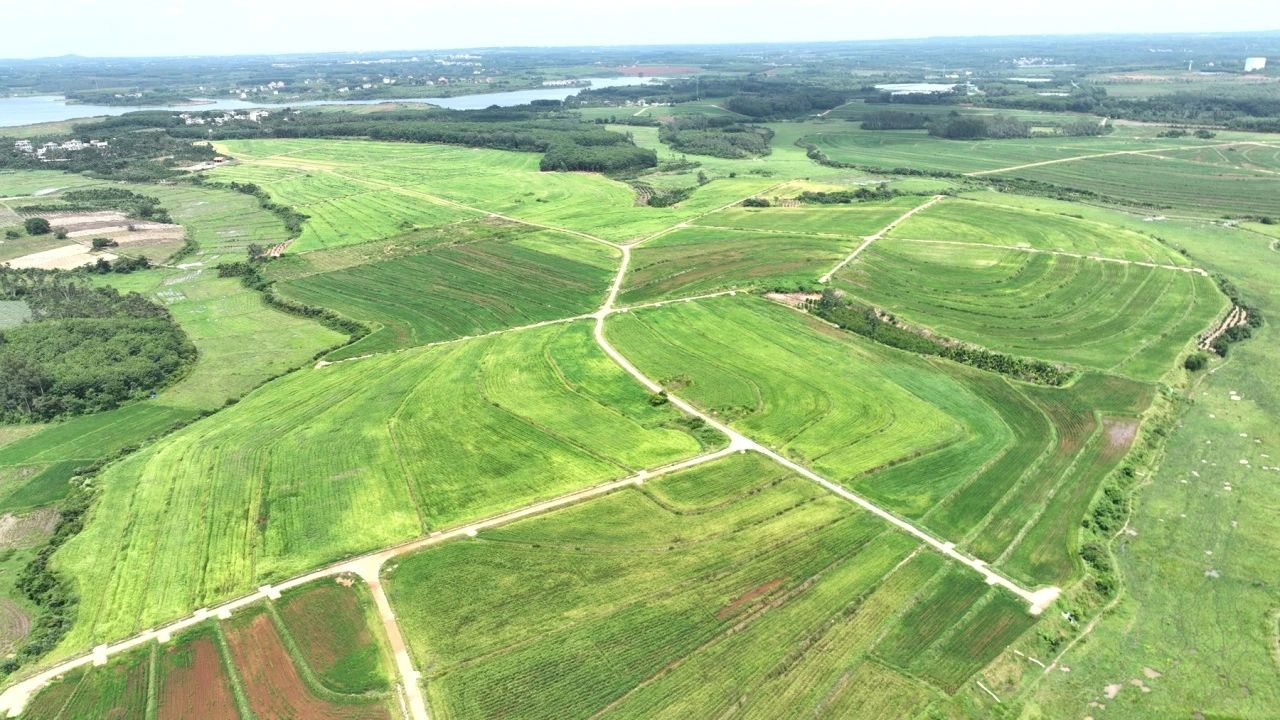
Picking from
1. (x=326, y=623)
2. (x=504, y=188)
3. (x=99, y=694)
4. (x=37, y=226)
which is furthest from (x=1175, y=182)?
(x=37, y=226)

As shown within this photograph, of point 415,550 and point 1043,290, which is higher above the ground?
point 1043,290

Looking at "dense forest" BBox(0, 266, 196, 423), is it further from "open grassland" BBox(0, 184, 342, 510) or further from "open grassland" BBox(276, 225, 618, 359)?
"open grassland" BBox(276, 225, 618, 359)

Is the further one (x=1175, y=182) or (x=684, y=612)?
(x=1175, y=182)

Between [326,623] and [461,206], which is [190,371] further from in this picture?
[461,206]

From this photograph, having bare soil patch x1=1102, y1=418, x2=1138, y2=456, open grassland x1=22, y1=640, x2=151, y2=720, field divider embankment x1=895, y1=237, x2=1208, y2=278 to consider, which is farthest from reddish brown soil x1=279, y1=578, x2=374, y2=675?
field divider embankment x1=895, y1=237, x2=1208, y2=278

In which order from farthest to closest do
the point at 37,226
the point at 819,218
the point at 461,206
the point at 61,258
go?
the point at 461,206 → the point at 37,226 → the point at 819,218 → the point at 61,258

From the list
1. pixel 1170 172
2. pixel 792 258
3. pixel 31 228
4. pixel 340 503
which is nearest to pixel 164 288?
pixel 31 228

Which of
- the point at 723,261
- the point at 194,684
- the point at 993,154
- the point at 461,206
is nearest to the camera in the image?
the point at 194,684
